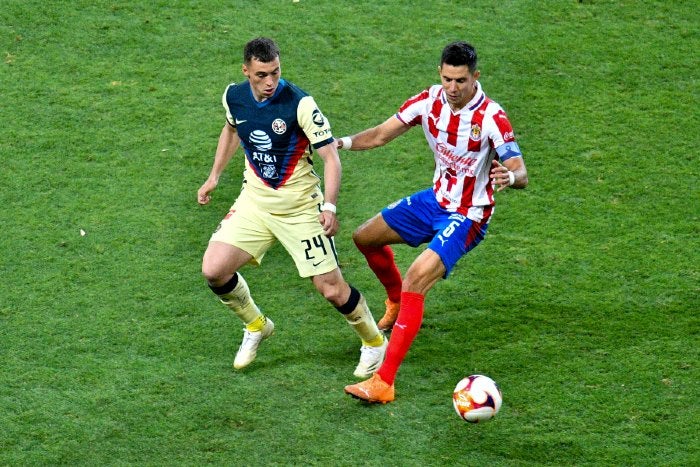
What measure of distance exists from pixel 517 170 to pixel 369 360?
1.61 metres

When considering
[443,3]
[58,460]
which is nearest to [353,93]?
[443,3]

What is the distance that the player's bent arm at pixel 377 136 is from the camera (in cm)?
741

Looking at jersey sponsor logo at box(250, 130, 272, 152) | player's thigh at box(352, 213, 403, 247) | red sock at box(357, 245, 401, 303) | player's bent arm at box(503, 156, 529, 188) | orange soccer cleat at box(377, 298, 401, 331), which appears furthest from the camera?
orange soccer cleat at box(377, 298, 401, 331)

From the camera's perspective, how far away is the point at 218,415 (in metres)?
6.82

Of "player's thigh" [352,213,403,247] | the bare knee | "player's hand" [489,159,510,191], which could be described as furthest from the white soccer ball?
"player's thigh" [352,213,403,247]

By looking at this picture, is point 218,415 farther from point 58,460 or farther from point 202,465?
point 58,460

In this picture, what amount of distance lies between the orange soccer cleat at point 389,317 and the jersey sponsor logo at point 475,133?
1450mm

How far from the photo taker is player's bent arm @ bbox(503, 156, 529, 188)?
6637 mm

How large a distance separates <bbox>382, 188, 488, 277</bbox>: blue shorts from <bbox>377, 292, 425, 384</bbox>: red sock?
1.00ft

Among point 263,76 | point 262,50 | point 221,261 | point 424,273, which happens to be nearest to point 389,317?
point 424,273

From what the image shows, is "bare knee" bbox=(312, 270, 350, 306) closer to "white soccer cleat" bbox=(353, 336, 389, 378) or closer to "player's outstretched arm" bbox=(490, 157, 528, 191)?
"white soccer cleat" bbox=(353, 336, 389, 378)

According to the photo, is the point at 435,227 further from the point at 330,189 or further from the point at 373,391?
the point at 373,391

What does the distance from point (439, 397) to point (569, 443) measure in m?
0.88

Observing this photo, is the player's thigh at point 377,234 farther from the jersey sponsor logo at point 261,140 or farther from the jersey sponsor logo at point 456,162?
the jersey sponsor logo at point 261,140
